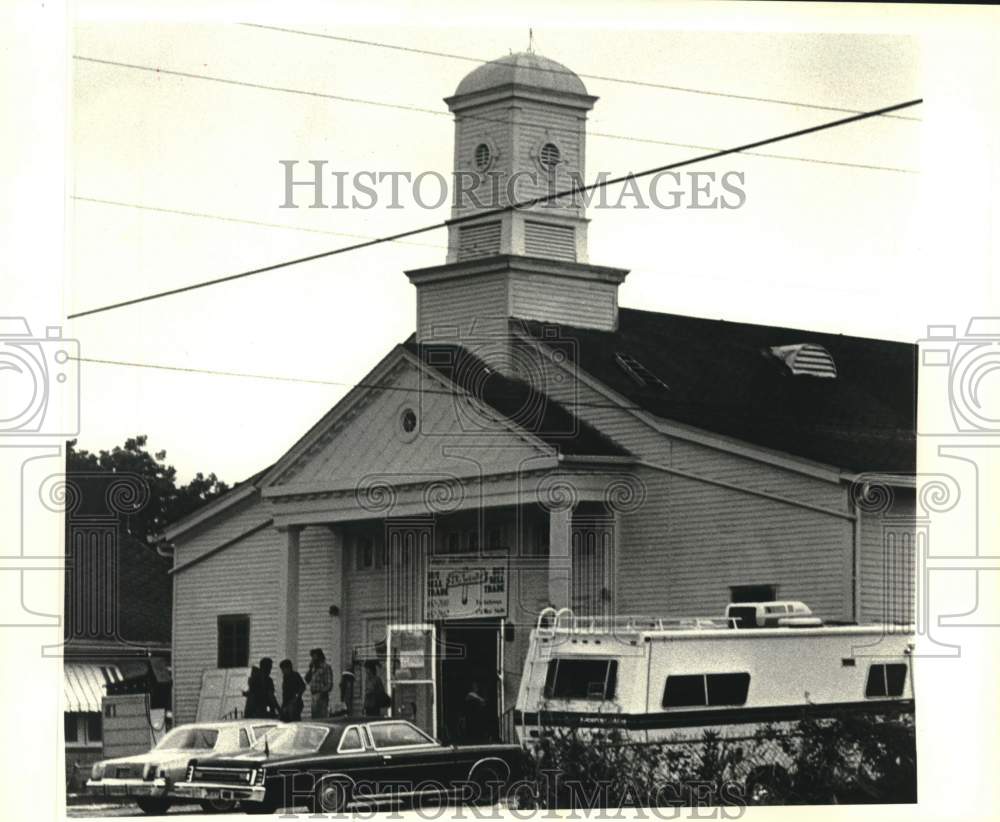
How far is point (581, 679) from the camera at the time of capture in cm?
3338

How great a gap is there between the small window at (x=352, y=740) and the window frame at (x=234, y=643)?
5782 mm

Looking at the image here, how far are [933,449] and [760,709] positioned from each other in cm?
387

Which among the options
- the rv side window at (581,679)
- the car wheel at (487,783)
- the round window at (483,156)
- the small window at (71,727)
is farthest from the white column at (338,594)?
the round window at (483,156)

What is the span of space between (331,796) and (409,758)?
1.19m

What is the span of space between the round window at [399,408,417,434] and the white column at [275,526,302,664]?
8.51ft

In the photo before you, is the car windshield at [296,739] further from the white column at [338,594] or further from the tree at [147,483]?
the white column at [338,594]

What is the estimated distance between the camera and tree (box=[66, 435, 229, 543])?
3488 centimetres

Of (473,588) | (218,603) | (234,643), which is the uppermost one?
(473,588)

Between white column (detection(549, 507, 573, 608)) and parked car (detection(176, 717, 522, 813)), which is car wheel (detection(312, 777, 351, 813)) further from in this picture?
white column (detection(549, 507, 573, 608))

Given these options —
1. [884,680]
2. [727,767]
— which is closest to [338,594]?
[727,767]

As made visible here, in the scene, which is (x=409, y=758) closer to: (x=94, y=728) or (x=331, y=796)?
(x=331, y=796)

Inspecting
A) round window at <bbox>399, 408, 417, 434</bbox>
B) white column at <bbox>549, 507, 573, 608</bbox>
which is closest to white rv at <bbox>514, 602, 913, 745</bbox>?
white column at <bbox>549, 507, 573, 608</bbox>

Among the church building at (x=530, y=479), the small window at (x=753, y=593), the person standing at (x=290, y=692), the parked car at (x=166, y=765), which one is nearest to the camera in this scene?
the parked car at (x=166, y=765)

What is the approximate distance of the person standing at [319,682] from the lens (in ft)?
121
